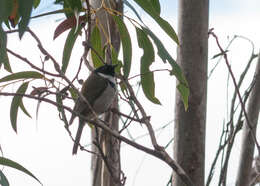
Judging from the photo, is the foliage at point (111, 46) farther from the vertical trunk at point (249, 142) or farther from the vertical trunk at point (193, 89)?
the vertical trunk at point (249, 142)

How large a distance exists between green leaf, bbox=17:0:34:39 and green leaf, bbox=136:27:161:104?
102 cm

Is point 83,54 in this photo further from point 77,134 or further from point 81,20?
point 77,134

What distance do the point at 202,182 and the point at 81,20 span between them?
0.92 m

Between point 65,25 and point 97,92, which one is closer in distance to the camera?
point 65,25

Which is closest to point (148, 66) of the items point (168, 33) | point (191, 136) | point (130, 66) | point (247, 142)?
point (130, 66)

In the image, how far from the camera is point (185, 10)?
6.97 ft

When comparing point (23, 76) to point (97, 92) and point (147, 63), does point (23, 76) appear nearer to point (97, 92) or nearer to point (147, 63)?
point (147, 63)

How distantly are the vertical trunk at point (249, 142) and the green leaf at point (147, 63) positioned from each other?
0.46m

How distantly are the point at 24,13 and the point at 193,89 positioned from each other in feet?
3.31

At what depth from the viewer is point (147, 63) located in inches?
89.0

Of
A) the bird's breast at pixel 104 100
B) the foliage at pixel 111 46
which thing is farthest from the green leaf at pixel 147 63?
the bird's breast at pixel 104 100

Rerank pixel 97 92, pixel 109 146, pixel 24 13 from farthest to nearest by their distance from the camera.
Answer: pixel 97 92 → pixel 109 146 → pixel 24 13

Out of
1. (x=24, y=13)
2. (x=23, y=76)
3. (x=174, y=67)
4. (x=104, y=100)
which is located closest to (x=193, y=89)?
(x=174, y=67)

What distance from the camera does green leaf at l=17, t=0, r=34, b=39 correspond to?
3.94ft
